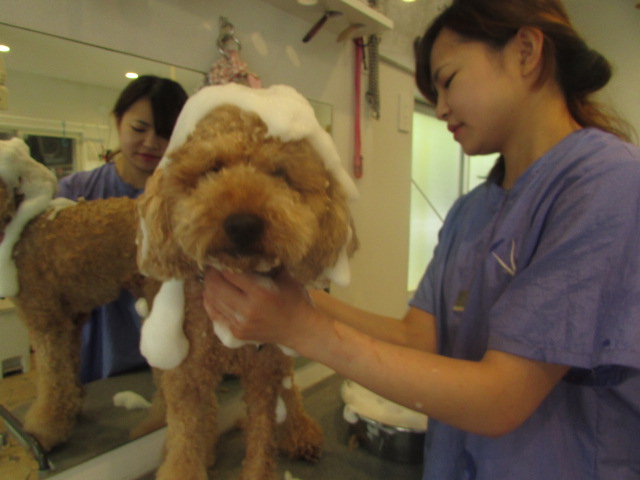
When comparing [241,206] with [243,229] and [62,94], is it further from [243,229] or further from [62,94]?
[62,94]

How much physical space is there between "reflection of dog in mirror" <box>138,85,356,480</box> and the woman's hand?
0.06 ft

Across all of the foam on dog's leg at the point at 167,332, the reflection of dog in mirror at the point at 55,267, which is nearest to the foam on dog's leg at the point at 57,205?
the reflection of dog in mirror at the point at 55,267

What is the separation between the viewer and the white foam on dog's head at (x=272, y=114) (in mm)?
448

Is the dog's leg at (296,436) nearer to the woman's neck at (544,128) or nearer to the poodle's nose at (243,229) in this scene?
the poodle's nose at (243,229)

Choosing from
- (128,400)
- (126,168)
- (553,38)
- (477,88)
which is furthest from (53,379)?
(553,38)

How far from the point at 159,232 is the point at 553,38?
60cm

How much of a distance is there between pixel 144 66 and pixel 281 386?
61 cm

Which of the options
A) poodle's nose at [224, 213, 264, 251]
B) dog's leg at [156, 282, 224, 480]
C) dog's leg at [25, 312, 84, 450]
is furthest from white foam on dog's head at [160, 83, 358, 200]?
dog's leg at [25, 312, 84, 450]

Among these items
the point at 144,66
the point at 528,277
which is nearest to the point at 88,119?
the point at 144,66

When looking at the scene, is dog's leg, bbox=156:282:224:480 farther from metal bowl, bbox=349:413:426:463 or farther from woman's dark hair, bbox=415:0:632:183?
woman's dark hair, bbox=415:0:632:183

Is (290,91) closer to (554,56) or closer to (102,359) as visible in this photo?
(554,56)

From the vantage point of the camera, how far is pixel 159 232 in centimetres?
45

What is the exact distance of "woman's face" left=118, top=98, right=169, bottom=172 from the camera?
67 cm

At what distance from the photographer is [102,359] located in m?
0.75
